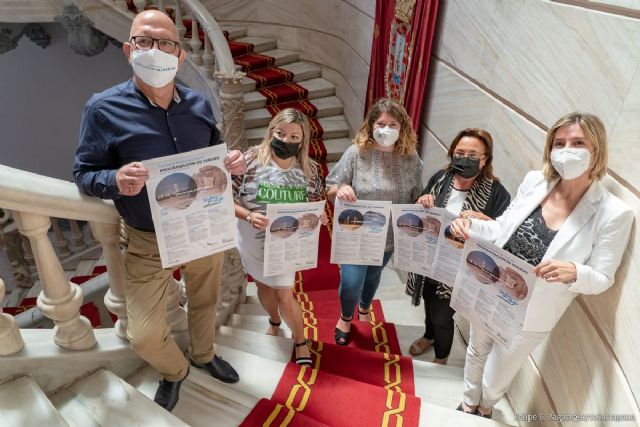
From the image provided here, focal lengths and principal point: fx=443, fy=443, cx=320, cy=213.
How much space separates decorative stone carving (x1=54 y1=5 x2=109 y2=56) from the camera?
4445mm

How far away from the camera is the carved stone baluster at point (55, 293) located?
1277 mm

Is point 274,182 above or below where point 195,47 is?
below

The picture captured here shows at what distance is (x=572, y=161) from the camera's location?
1.32 m

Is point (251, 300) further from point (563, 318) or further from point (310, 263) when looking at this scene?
point (563, 318)

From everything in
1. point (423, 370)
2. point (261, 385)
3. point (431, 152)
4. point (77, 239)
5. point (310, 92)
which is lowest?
point (77, 239)

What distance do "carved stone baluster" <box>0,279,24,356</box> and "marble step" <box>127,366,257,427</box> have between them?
0.43 meters

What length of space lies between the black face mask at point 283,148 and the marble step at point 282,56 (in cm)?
367

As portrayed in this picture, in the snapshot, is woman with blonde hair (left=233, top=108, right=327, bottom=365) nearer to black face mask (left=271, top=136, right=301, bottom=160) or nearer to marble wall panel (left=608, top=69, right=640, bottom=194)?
black face mask (left=271, top=136, right=301, bottom=160)

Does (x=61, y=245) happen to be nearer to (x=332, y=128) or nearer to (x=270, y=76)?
(x=270, y=76)

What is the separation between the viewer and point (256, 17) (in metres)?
5.35

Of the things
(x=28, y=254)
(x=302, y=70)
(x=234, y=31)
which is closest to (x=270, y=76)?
(x=302, y=70)

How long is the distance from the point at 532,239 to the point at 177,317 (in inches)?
53.1

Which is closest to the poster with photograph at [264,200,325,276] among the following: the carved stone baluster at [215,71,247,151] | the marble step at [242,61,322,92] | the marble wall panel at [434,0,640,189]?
the marble wall panel at [434,0,640,189]

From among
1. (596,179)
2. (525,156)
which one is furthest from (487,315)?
(525,156)
